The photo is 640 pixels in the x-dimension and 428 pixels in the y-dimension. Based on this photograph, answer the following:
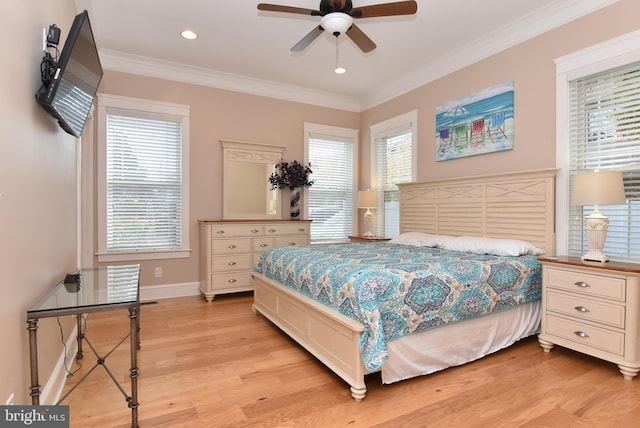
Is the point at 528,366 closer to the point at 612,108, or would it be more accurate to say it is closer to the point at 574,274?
the point at 574,274

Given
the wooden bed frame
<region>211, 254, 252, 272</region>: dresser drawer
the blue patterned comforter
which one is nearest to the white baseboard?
<region>211, 254, 252, 272</region>: dresser drawer

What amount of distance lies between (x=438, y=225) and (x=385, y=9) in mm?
2600

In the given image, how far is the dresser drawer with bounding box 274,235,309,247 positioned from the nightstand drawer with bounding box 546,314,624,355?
304cm

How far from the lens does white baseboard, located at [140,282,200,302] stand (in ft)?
14.3

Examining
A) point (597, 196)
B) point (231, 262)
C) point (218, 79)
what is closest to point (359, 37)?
point (597, 196)

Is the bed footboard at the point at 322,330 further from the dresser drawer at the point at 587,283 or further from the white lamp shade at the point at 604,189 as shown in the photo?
the white lamp shade at the point at 604,189

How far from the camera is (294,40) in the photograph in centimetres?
388

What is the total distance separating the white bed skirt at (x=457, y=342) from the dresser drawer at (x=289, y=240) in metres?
2.77

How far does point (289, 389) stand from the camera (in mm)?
2209

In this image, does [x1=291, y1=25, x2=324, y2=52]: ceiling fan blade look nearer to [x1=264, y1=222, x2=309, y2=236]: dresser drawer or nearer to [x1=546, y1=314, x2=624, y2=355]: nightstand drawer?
[x1=264, y1=222, x2=309, y2=236]: dresser drawer

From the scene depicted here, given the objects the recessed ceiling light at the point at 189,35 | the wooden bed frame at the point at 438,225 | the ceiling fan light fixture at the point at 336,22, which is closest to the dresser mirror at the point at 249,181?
the recessed ceiling light at the point at 189,35

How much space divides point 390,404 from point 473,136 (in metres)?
→ 3.04

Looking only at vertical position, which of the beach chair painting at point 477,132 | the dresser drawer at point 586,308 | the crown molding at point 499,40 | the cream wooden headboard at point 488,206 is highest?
the crown molding at point 499,40

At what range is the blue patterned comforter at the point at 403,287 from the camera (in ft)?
6.81
